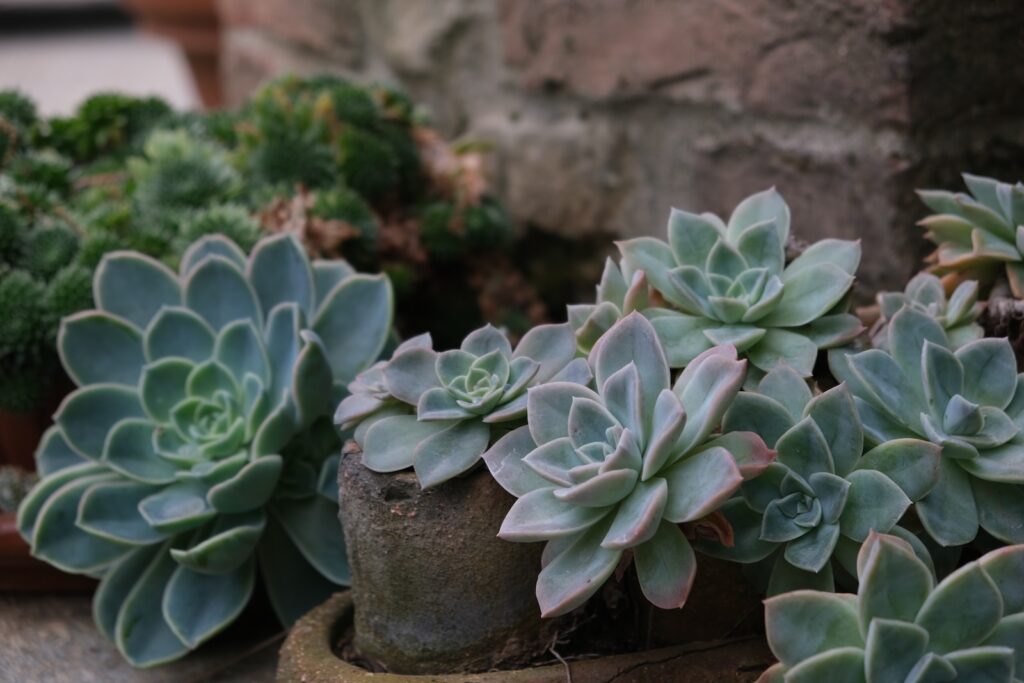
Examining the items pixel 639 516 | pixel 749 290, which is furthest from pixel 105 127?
pixel 639 516

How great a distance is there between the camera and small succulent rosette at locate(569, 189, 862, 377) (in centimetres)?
85

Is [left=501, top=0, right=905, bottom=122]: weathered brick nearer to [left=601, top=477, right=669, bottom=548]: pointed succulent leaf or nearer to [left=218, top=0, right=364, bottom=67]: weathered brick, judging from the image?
[left=218, top=0, right=364, bottom=67]: weathered brick

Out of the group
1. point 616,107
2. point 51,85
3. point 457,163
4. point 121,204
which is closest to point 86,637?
point 121,204

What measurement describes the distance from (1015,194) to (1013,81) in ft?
1.11

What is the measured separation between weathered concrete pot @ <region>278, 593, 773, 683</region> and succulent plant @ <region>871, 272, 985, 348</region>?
277 millimetres

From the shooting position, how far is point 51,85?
215 inches

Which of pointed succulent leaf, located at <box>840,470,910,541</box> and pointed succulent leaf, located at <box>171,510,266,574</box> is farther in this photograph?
pointed succulent leaf, located at <box>171,510,266,574</box>

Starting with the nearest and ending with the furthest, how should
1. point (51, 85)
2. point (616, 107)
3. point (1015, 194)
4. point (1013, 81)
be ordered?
1. point (1015, 194)
2. point (1013, 81)
3. point (616, 107)
4. point (51, 85)

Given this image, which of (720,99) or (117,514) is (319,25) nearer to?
(720,99)

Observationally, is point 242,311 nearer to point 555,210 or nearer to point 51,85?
point 555,210

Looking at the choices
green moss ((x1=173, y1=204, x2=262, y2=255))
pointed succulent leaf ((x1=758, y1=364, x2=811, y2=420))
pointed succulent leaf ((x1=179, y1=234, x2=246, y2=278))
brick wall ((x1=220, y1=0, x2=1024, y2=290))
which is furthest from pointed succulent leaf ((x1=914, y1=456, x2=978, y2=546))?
green moss ((x1=173, y1=204, x2=262, y2=255))

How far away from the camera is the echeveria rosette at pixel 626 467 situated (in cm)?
69

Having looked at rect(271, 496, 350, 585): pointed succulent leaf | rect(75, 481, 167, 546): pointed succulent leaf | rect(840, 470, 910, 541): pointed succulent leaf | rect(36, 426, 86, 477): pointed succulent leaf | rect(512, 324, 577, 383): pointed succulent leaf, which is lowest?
rect(271, 496, 350, 585): pointed succulent leaf

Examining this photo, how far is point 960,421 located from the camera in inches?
29.7
